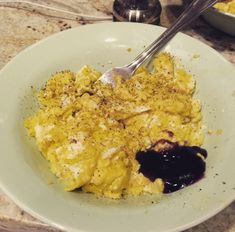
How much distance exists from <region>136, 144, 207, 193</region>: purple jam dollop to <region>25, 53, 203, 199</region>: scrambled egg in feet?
0.04

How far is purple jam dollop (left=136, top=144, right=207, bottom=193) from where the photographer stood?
0.73 meters

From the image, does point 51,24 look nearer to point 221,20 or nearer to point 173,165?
point 221,20

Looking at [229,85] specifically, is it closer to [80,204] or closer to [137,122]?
[137,122]

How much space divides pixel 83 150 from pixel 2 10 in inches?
25.3

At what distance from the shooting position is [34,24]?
1171 millimetres

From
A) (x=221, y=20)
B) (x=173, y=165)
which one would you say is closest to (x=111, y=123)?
(x=173, y=165)

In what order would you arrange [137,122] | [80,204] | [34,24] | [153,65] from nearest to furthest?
[80,204] → [137,122] → [153,65] → [34,24]

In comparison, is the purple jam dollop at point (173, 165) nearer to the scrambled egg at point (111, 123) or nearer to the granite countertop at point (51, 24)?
the scrambled egg at point (111, 123)

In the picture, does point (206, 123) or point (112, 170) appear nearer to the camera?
point (112, 170)

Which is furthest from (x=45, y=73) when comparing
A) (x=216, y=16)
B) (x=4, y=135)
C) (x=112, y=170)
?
(x=216, y=16)

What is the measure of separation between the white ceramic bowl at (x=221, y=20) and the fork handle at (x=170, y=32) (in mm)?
61

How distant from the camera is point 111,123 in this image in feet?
2.62

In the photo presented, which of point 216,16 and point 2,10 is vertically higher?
point 216,16

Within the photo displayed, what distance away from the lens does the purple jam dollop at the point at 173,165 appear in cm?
73
